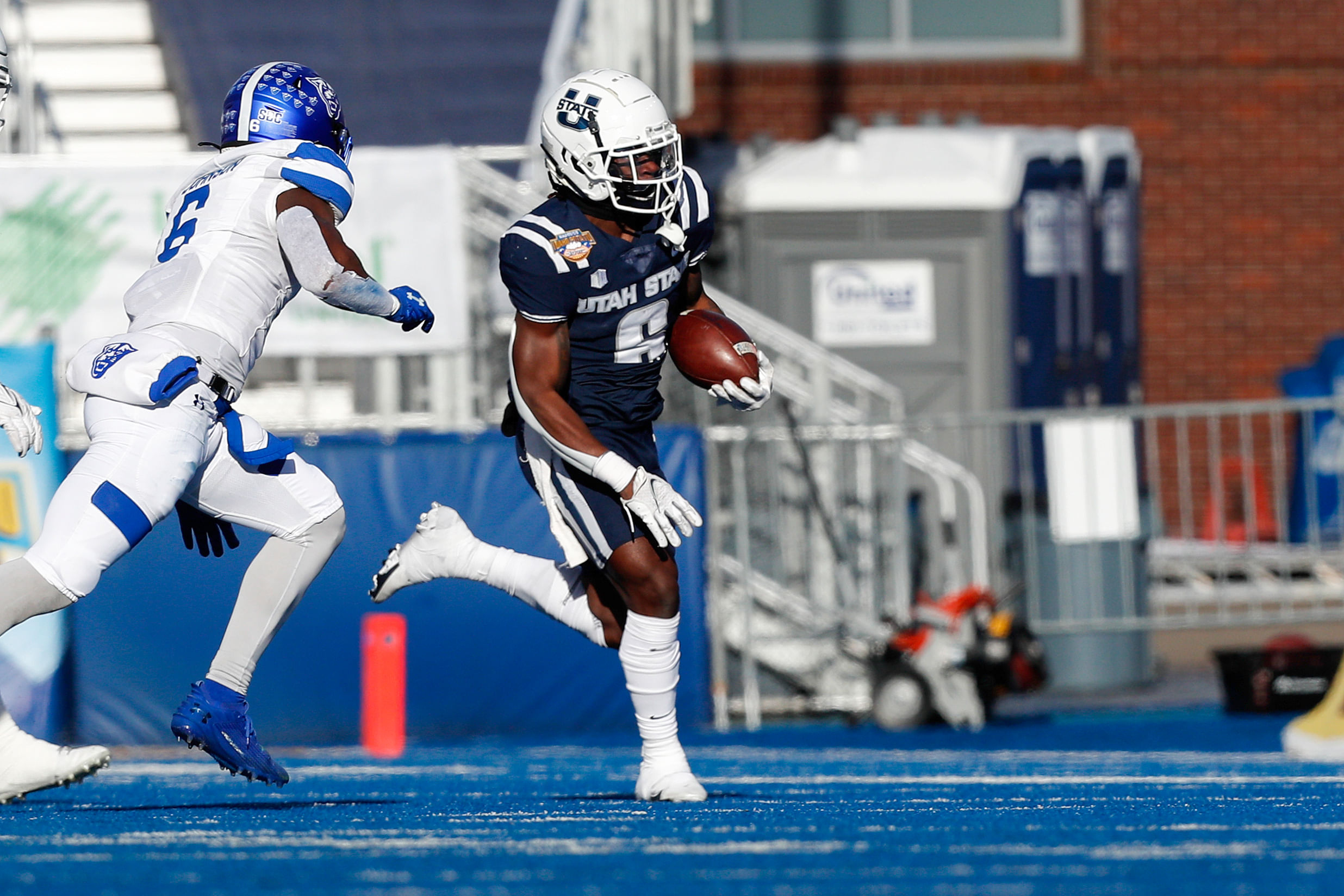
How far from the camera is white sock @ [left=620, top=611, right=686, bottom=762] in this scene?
198 inches

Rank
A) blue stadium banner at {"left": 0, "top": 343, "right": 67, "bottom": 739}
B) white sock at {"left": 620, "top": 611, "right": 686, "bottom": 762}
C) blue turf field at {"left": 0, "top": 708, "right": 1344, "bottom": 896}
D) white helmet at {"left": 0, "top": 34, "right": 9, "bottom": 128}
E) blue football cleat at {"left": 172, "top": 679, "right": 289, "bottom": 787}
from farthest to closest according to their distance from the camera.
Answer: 1. blue stadium banner at {"left": 0, "top": 343, "right": 67, "bottom": 739}
2. white sock at {"left": 620, "top": 611, "right": 686, "bottom": 762}
3. white helmet at {"left": 0, "top": 34, "right": 9, "bottom": 128}
4. blue football cleat at {"left": 172, "top": 679, "right": 289, "bottom": 787}
5. blue turf field at {"left": 0, "top": 708, "right": 1344, "bottom": 896}

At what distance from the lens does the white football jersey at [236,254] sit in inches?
187

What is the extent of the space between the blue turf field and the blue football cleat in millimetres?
109

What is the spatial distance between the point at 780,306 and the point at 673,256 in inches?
268

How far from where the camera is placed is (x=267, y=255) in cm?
482

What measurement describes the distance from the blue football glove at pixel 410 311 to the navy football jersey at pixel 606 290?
21cm

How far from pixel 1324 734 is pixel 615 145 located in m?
3.66

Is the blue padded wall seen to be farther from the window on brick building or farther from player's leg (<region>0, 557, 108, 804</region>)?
player's leg (<region>0, 557, 108, 804</region>)

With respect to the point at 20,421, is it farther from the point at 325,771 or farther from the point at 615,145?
the point at 325,771

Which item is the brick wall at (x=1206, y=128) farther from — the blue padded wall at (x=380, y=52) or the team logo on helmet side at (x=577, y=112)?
the team logo on helmet side at (x=577, y=112)

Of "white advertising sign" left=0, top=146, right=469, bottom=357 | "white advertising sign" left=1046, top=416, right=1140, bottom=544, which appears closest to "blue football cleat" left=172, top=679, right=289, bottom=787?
"white advertising sign" left=0, top=146, right=469, bottom=357

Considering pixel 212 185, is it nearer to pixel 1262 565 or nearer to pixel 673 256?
pixel 673 256

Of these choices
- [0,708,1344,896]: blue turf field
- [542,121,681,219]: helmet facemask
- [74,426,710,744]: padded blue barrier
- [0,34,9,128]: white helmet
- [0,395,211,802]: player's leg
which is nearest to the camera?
[0,708,1344,896]: blue turf field

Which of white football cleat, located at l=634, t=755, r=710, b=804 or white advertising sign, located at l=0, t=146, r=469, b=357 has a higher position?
white advertising sign, located at l=0, t=146, r=469, b=357
